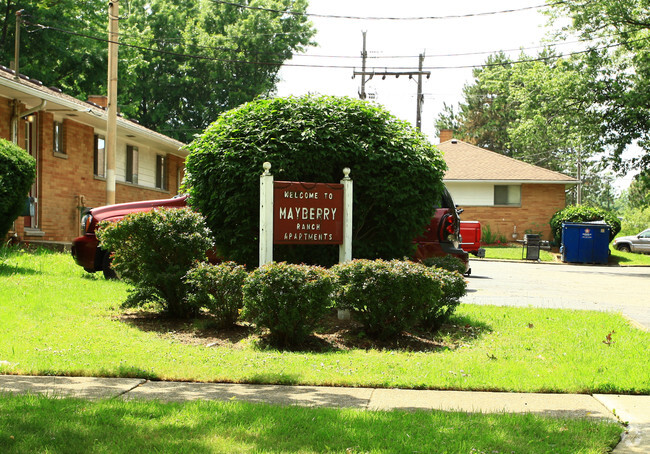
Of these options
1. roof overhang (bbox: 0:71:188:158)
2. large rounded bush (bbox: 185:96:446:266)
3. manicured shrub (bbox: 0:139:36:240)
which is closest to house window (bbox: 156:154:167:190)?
roof overhang (bbox: 0:71:188:158)

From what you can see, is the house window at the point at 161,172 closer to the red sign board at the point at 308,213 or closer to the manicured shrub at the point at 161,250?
the manicured shrub at the point at 161,250

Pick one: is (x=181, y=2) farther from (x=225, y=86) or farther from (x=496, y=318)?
(x=496, y=318)

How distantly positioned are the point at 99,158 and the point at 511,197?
76.1 feet

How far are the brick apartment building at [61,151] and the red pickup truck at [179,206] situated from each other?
14.6ft

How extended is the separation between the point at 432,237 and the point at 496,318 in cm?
212

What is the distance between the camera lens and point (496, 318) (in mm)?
8906


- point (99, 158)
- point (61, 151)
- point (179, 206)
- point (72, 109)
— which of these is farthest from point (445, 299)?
point (99, 158)

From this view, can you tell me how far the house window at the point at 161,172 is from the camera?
90.1 feet

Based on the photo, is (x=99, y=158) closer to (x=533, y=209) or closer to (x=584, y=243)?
(x=584, y=243)

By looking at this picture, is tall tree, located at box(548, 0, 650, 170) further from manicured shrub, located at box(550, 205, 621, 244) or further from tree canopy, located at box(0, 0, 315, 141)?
tree canopy, located at box(0, 0, 315, 141)

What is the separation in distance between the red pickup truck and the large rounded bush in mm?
1133

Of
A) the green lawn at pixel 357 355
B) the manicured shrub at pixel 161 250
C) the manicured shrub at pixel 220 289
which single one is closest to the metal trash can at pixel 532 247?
the green lawn at pixel 357 355

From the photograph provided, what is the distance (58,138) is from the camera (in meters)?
20.0

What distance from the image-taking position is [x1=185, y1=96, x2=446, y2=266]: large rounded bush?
8734 mm
